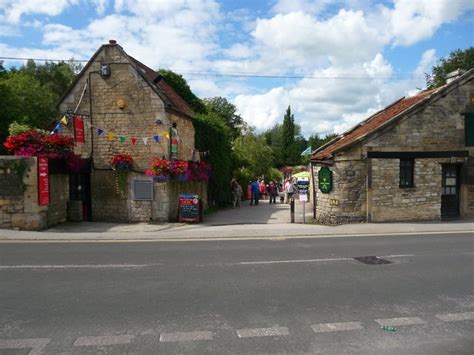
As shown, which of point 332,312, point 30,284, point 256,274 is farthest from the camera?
point 256,274

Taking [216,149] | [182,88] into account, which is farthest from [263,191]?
[182,88]

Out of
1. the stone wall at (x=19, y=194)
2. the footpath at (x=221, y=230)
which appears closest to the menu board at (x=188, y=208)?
the footpath at (x=221, y=230)

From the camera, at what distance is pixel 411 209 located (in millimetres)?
15570

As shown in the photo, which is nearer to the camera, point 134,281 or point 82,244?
point 134,281

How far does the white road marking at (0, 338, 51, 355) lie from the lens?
14.2 ft

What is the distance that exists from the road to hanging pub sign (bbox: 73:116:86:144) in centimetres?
669

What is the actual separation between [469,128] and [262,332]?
50.6 feet

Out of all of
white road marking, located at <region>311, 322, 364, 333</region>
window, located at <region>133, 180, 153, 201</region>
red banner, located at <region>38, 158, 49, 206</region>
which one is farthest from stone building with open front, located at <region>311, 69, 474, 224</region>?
red banner, located at <region>38, 158, 49, 206</region>

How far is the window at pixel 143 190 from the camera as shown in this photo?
632 inches

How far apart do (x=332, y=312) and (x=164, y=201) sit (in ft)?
37.6

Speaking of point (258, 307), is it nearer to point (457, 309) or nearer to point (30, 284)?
point (457, 309)

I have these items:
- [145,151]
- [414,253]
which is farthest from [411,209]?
[145,151]

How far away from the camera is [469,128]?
16.1m

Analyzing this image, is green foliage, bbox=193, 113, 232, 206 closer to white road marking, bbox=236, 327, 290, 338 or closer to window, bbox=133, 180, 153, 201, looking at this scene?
window, bbox=133, 180, 153, 201
